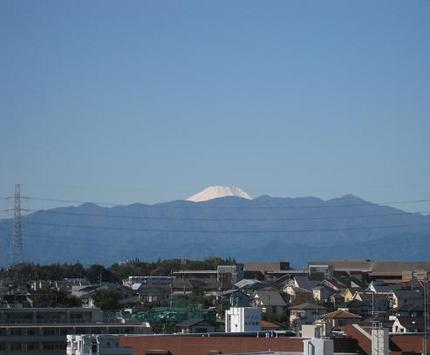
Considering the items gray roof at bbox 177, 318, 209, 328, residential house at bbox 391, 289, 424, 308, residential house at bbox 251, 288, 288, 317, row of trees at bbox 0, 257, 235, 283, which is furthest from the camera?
row of trees at bbox 0, 257, 235, 283

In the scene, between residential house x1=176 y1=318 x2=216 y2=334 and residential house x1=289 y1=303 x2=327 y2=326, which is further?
residential house x1=289 y1=303 x2=327 y2=326

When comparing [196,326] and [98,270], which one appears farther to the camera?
[98,270]

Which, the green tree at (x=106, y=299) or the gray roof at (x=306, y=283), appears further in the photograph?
the gray roof at (x=306, y=283)

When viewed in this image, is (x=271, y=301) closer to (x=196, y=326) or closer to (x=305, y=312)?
(x=305, y=312)

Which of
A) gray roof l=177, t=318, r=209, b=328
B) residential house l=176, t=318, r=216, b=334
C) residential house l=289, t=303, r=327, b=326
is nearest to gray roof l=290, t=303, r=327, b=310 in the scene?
residential house l=289, t=303, r=327, b=326

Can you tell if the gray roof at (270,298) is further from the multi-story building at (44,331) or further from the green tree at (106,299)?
the multi-story building at (44,331)

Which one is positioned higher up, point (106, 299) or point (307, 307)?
point (106, 299)

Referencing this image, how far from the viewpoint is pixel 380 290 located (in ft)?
316

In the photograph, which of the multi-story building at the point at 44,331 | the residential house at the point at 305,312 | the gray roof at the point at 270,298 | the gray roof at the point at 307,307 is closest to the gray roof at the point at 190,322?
the multi-story building at the point at 44,331

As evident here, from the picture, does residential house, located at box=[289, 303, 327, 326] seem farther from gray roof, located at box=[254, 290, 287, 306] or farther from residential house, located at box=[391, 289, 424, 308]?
gray roof, located at box=[254, 290, 287, 306]

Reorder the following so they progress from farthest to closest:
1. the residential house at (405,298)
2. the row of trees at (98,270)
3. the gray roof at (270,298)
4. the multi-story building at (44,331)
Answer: the row of trees at (98,270), the gray roof at (270,298), the residential house at (405,298), the multi-story building at (44,331)

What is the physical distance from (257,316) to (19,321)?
395 inches

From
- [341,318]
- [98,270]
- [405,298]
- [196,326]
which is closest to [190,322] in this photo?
[196,326]

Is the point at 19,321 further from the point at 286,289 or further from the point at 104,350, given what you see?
the point at 286,289
